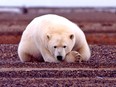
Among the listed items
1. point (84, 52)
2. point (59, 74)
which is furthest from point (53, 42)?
point (59, 74)

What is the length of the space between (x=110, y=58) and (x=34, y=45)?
175cm

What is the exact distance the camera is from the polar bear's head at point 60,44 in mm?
10430

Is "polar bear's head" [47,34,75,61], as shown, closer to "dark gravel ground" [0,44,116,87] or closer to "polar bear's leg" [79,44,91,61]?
"dark gravel ground" [0,44,116,87]

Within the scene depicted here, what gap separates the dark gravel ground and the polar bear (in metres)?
0.18

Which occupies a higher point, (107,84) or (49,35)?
(49,35)

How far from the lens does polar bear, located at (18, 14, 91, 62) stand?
10.6m

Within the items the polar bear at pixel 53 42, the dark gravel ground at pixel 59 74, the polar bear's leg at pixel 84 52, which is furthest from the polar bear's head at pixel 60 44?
the polar bear's leg at pixel 84 52

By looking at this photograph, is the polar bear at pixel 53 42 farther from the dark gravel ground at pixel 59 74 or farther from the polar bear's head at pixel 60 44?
the dark gravel ground at pixel 59 74

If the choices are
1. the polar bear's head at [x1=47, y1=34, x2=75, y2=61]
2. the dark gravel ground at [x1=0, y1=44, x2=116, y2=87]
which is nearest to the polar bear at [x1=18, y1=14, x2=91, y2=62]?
the polar bear's head at [x1=47, y1=34, x2=75, y2=61]

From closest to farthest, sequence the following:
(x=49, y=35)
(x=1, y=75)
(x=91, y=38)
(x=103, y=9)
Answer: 1. (x=1, y=75)
2. (x=49, y=35)
3. (x=91, y=38)
4. (x=103, y=9)

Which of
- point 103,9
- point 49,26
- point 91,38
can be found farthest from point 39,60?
point 103,9

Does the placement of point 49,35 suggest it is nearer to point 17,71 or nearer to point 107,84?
point 17,71

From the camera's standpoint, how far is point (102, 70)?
33.0 ft

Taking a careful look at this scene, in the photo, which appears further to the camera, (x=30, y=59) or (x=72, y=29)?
(x=30, y=59)
